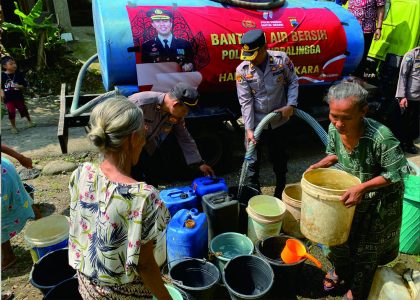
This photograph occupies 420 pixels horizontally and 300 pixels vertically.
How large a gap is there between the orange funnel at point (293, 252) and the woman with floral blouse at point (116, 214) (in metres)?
1.68

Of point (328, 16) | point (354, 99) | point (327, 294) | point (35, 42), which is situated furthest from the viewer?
point (35, 42)

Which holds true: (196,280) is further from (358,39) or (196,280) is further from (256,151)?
(358,39)

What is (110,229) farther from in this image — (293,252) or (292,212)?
(292,212)

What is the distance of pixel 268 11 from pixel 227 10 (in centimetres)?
67

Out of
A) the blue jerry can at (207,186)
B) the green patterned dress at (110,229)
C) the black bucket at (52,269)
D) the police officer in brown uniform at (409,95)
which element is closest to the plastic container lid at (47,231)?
the black bucket at (52,269)

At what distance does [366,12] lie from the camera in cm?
620

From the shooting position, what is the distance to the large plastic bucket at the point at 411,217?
3.56m

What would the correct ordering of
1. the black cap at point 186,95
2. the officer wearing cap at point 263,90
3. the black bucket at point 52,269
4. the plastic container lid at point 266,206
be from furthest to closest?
1. the officer wearing cap at point 263,90
2. the plastic container lid at point 266,206
3. the black cap at point 186,95
4. the black bucket at point 52,269

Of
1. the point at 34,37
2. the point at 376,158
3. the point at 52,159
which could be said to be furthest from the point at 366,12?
the point at 34,37

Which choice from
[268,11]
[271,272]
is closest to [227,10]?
[268,11]

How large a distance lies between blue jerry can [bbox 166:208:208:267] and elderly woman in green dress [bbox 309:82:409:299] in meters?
1.19

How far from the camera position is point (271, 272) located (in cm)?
301

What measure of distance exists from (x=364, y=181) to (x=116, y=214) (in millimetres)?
1921

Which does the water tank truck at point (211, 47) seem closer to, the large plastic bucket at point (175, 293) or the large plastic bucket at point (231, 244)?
the large plastic bucket at point (231, 244)
